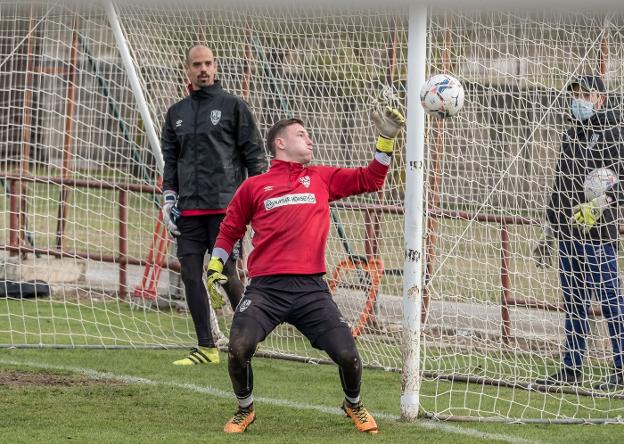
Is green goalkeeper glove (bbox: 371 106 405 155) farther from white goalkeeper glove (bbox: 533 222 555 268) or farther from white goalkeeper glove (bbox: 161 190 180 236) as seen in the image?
white goalkeeper glove (bbox: 161 190 180 236)

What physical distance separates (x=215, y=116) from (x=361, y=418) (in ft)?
9.22

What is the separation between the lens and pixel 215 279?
6445mm

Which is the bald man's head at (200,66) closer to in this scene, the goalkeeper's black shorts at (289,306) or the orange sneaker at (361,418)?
the goalkeeper's black shorts at (289,306)

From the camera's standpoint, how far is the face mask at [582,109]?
7.71 meters

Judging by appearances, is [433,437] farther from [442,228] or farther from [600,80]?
A: [600,80]

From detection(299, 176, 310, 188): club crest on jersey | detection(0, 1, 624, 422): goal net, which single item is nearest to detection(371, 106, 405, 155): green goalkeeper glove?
detection(0, 1, 624, 422): goal net

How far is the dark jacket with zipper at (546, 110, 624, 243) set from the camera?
7.75m

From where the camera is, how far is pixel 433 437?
6336 millimetres

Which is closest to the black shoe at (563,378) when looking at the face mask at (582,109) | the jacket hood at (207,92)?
the face mask at (582,109)

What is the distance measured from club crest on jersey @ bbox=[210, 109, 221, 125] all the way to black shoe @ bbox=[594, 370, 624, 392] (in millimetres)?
3168

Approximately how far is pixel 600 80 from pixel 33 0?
4.44m

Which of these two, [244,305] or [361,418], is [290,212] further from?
[361,418]

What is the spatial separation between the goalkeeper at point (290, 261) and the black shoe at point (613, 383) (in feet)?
6.91

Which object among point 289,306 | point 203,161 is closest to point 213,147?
point 203,161
